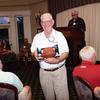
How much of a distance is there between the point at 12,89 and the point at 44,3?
7947 millimetres

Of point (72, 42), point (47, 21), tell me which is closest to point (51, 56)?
point (47, 21)

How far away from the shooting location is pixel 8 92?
95.7 inches

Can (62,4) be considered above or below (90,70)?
above

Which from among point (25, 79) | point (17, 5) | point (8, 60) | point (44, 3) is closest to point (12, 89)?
point (25, 79)

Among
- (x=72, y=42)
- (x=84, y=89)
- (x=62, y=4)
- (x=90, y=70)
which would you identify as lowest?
(x=84, y=89)

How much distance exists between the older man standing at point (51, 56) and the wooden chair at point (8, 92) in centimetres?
71

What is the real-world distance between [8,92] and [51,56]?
79 cm

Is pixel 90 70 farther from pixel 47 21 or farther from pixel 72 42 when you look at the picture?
pixel 72 42

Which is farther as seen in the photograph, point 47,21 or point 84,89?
point 47,21

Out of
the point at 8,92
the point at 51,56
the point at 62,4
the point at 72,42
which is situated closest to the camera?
the point at 8,92

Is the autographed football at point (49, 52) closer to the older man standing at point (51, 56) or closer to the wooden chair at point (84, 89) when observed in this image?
the older man standing at point (51, 56)

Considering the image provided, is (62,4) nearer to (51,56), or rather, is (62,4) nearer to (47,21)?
(47,21)

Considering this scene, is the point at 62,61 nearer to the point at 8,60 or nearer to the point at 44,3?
the point at 8,60

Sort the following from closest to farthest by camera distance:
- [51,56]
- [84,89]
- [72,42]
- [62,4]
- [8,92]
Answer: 1. [8,92]
2. [84,89]
3. [51,56]
4. [72,42]
5. [62,4]
